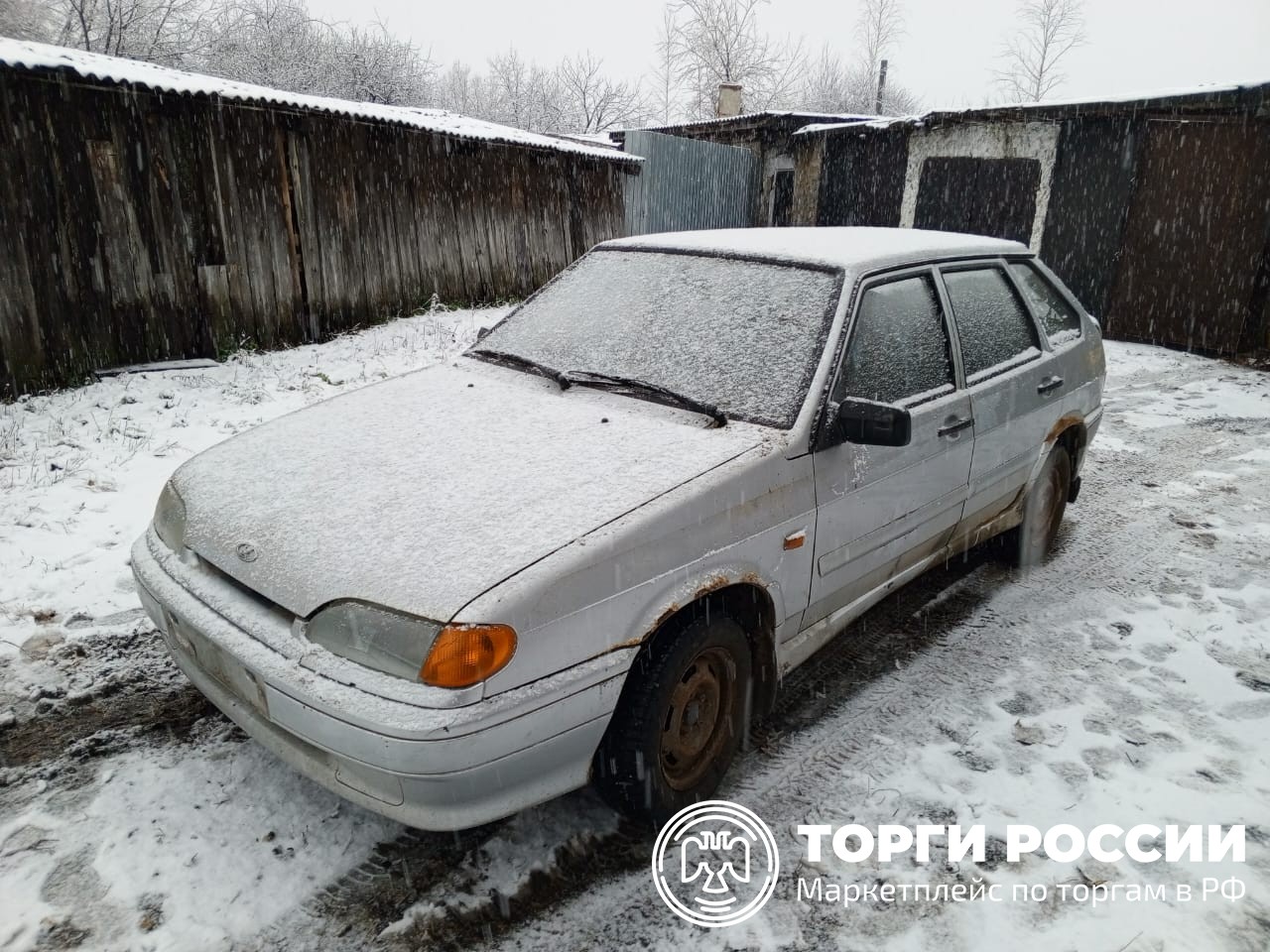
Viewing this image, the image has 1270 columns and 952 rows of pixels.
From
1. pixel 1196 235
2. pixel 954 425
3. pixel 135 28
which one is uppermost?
pixel 135 28

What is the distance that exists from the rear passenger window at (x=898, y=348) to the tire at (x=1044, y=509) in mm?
1349

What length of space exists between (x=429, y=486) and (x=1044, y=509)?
3.55m

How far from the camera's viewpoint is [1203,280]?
10867mm

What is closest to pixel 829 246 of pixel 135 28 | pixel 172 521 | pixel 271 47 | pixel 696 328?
pixel 696 328

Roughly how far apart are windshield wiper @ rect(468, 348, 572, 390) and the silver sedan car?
0.01 m

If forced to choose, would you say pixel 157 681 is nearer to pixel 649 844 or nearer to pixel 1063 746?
pixel 649 844

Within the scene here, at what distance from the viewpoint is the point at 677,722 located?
242 centimetres

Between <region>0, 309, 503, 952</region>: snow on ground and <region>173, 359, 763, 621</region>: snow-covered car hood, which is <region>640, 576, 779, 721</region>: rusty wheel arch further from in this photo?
<region>0, 309, 503, 952</region>: snow on ground

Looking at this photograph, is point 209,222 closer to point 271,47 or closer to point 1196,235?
point 1196,235

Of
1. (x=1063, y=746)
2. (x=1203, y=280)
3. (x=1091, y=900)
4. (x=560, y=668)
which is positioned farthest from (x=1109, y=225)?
(x=560, y=668)

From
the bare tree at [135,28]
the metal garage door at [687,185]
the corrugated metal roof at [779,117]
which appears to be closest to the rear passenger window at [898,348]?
the metal garage door at [687,185]

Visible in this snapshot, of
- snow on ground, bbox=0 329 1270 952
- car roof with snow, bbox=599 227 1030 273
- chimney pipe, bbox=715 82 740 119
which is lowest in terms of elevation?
snow on ground, bbox=0 329 1270 952

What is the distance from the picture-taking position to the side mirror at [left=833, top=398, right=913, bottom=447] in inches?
97.1

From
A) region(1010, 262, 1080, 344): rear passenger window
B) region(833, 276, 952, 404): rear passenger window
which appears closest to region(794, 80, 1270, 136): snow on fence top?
region(1010, 262, 1080, 344): rear passenger window
